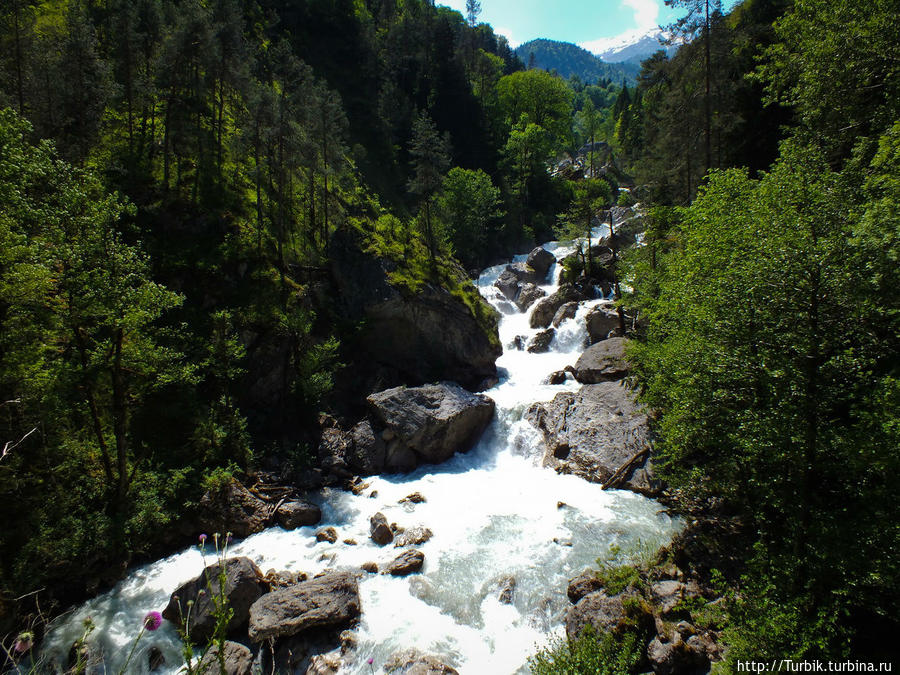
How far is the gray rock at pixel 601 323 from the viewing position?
28.1 metres

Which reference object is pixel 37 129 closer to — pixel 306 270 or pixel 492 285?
pixel 306 270

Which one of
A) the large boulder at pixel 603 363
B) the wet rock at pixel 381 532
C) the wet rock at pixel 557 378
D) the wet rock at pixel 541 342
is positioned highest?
the wet rock at pixel 541 342

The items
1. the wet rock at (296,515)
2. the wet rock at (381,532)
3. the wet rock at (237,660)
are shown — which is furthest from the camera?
the wet rock at (296,515)

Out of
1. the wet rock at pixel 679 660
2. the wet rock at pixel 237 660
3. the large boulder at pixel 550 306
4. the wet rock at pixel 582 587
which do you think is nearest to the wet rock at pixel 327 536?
the wet rock at pixel 237 660

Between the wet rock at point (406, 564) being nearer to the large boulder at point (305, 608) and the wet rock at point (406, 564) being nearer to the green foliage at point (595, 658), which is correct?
the large boulder at point (305, 608)

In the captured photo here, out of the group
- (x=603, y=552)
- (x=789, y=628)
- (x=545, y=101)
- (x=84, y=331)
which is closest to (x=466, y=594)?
(x=603, y=552)

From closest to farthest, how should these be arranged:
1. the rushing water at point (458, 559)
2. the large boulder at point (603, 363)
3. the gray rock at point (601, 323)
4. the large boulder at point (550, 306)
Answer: the rushing water at point (458, 559)
the large boulder at point (603, 363)
the gray rock at point (601, 323)
the large boulder at point (550, 306)

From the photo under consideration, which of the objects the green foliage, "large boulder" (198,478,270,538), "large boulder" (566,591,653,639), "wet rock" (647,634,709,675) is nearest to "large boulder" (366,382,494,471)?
"large boulder" (198,478,270,538)

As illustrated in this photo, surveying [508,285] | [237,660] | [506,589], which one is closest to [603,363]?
[506,589]

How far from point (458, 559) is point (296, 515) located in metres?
6.47

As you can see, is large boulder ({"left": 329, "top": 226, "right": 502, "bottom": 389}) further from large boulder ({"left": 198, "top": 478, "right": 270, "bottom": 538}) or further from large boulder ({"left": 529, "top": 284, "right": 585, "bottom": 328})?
large boulder ({"left": 198, "top": 478, "right": 270, "bottom": 538})

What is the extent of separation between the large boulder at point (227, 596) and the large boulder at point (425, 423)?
28.8 ft

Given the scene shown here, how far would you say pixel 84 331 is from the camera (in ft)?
42.1

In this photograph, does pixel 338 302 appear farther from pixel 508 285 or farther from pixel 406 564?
pixel 508 285
